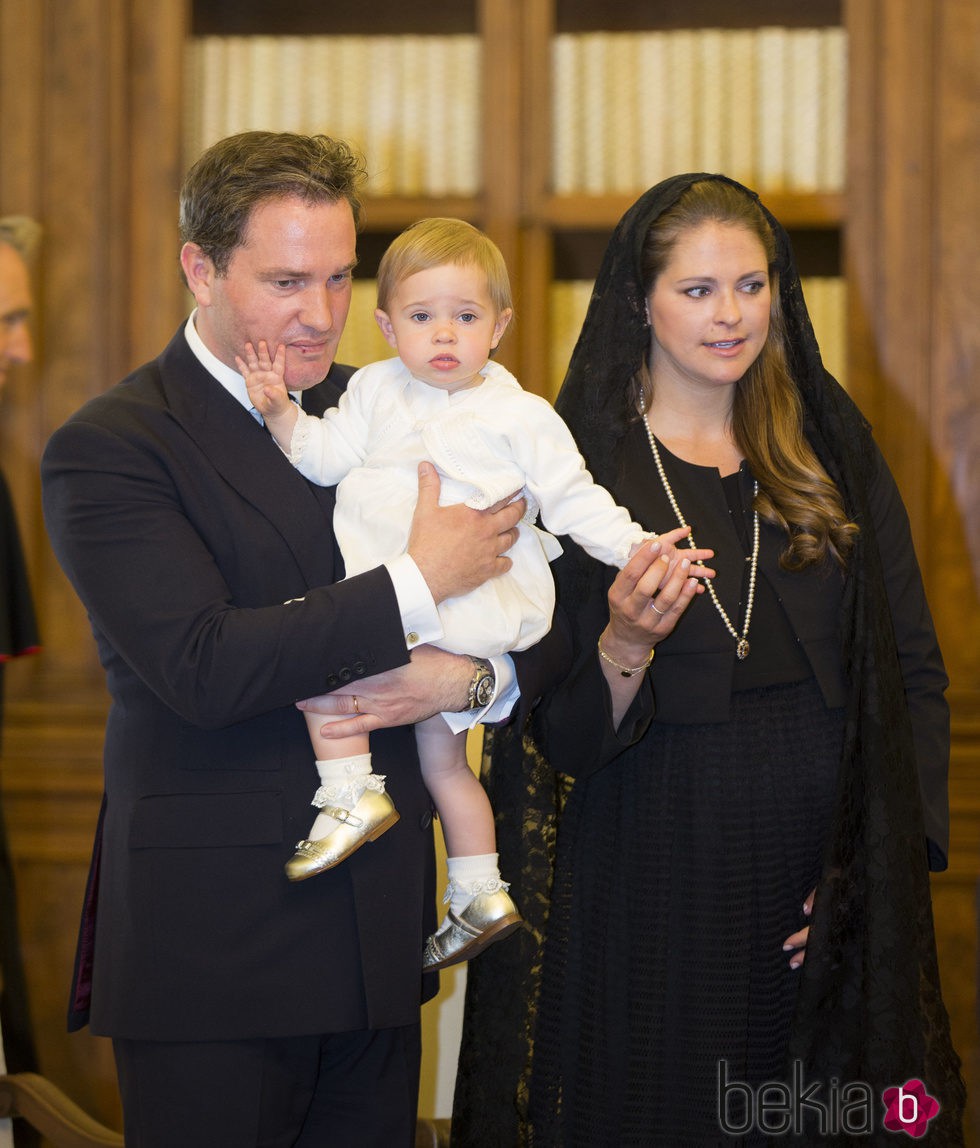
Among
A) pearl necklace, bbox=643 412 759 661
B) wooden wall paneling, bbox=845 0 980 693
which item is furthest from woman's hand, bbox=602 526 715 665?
wooden wall paneling, bbox=845 0 980 693

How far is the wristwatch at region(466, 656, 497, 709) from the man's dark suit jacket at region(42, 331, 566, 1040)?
185 mm

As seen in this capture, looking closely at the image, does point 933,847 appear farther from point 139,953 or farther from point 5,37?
point 5,37

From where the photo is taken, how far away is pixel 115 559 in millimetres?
1692

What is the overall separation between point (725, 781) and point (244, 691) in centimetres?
85

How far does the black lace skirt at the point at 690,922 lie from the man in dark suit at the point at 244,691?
1.26 feet

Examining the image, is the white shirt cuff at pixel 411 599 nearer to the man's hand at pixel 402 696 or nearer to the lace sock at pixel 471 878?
the man's hand at pixel 402 696

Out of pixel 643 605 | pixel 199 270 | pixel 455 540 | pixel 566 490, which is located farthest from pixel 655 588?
pixel 199 270

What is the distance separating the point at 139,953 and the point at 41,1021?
224 centimetres

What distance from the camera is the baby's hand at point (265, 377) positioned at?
6.06 feet

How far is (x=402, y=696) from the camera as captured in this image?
1.83m

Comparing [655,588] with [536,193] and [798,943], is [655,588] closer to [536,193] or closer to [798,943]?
[798,943]

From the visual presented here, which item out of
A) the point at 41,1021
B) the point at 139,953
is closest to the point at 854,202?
the point at 139,953

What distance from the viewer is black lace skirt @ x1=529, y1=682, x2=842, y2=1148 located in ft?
6.93

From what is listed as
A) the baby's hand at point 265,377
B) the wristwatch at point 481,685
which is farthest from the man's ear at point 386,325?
the wristwatch at point 481,685
